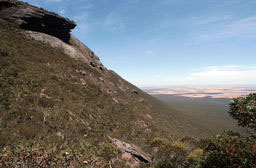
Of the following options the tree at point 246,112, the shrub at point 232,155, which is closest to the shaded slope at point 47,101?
the shrub at point 232,155

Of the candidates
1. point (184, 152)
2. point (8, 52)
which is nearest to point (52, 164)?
point (184, 152)

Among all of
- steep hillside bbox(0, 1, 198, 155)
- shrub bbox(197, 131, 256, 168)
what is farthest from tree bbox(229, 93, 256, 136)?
steep hillside bbox(0, 1, 198, 155)

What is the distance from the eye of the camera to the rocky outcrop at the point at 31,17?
38.3m

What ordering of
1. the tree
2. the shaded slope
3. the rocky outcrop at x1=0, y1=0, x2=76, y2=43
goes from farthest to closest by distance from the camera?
1. the rocky outcrop at x1=0, y1=0, x2=76, y2=43
2. the shaded slope
3. the tree

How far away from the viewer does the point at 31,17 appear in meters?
38.8

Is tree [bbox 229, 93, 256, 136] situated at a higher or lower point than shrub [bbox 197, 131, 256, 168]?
higher

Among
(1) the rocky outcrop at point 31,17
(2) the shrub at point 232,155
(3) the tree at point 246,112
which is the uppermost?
(1) the rocky outcrop at point 31,17

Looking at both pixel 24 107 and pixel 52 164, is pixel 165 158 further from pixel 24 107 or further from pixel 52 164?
pixel 24 107

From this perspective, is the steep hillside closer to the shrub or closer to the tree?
the shrub

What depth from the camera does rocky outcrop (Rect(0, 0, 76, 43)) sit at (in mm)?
38312

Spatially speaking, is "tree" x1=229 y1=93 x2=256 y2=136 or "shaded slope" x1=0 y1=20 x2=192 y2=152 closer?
"tree" x1=229 y1=93 x2=256 y2=136

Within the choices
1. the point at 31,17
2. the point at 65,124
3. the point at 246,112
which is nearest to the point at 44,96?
the point at 65,124

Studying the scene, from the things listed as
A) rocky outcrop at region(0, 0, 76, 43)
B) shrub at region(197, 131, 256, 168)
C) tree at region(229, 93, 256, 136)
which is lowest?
shrub at region(197, 131, 256, 168)

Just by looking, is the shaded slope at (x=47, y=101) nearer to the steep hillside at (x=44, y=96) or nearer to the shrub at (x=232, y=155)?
the steep hillside at (x=44, y=96)
